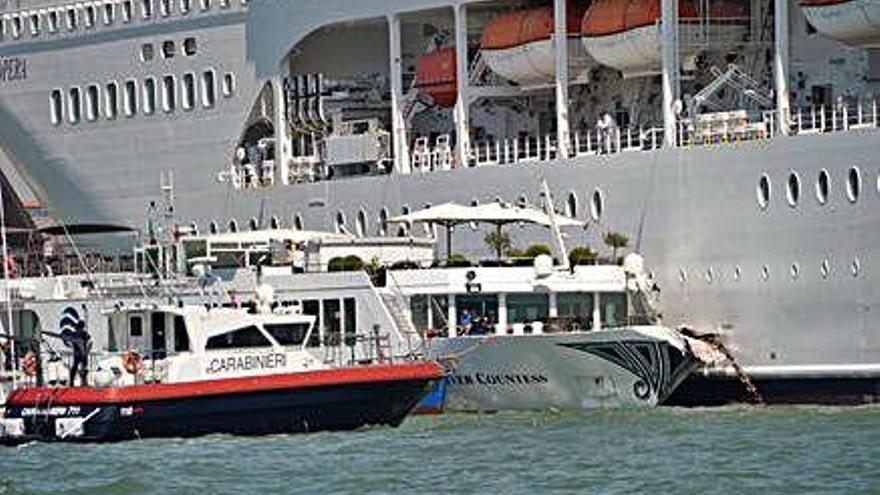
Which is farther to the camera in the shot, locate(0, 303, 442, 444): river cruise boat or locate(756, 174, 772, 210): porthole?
locate(756, 174, 772, 210): porthole

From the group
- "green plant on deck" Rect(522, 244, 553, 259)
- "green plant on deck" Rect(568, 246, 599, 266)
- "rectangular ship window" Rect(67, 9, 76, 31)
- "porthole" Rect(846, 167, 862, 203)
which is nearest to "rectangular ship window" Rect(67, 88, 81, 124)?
"rectangular ship window" Rect(67, 9, 76, 31)

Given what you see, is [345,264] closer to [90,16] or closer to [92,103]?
[92,103]

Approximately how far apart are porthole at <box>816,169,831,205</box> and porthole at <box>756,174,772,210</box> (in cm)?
139

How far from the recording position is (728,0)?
62625 millimetres

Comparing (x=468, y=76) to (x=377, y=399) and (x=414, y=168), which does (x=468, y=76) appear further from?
(x=377, y=399)

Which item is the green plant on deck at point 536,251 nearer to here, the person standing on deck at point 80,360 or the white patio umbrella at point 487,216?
the white patio umbrella at point 487,216

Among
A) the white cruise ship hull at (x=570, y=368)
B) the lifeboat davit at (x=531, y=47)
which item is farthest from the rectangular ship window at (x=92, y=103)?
the white cruise ship hull at (x=570, y=368)

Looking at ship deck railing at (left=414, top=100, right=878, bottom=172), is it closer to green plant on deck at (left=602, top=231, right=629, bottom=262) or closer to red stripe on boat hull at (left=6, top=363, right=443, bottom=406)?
green plant on deck at (left=602, top=231, right=629, bottom=262)

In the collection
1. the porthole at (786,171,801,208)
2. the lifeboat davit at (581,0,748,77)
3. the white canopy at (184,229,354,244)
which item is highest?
the lifeboat davit at (581,0,748,77)

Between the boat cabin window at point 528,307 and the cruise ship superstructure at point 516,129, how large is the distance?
2036 millimetres

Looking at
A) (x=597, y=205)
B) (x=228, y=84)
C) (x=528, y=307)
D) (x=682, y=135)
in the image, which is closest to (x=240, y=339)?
(x=528, y=307)

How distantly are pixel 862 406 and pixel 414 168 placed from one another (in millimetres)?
15036

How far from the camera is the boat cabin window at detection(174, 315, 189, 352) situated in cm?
5466

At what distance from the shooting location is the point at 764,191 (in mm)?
58188
